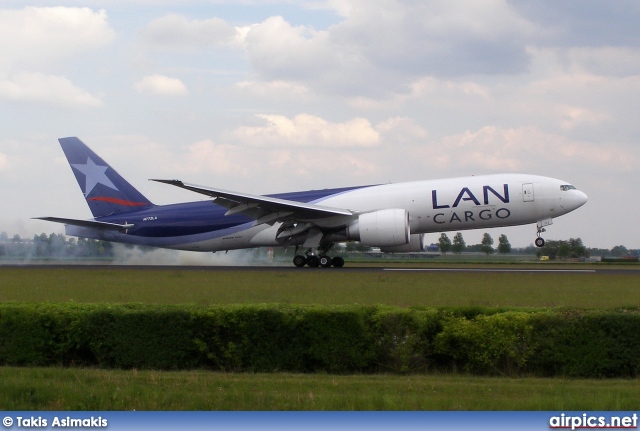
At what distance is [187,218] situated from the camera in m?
39.1

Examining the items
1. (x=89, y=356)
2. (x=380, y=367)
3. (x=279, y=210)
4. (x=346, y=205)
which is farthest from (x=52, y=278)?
(x=380, y=367)

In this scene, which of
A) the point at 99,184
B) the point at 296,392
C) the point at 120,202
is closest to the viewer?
the point at 296,392

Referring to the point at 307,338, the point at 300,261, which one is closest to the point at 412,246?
the point at 300,261

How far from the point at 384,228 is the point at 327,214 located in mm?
2854

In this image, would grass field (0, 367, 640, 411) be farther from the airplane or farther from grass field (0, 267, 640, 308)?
the airplane

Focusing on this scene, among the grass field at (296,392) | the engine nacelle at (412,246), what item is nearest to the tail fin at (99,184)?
the engine nacelle at (412,246)

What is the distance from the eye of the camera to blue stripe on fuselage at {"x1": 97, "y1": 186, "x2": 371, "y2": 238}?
38188 millimetres

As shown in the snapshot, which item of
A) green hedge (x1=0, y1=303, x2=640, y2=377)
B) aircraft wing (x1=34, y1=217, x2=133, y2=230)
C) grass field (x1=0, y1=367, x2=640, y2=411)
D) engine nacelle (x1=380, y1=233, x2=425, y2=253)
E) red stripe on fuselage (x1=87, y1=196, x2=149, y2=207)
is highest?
red stripe on fuselage (x1=87, y1=196, x2=149, y2=207)

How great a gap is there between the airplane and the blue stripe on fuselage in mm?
51

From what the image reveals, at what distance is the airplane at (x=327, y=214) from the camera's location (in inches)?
1341

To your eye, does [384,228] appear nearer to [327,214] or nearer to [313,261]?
[327,214]

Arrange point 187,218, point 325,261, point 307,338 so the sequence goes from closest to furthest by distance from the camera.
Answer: point 307,338, point 325,261, point 187,218

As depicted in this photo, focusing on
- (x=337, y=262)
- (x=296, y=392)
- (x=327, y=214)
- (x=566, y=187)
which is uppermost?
(x=566, y=187)

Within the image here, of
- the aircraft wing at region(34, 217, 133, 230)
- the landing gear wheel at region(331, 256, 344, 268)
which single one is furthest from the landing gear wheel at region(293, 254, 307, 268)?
the aircraft wing at region(34, 217, 133, 230)
